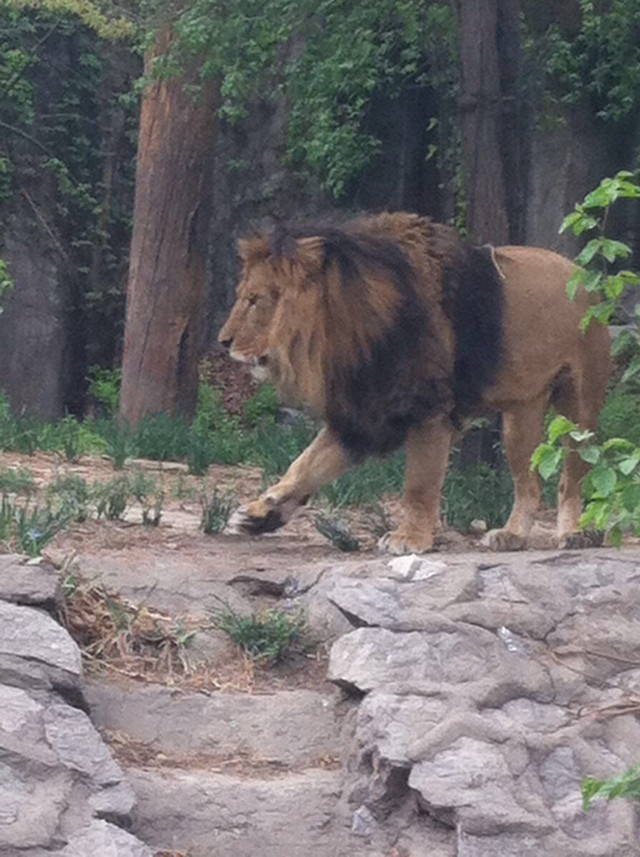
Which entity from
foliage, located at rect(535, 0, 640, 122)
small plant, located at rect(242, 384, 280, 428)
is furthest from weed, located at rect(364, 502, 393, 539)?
small plant, located at rect(242, 384, 280, 428)

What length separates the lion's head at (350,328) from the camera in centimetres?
555

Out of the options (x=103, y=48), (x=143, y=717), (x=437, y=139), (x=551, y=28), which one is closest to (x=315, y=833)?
(x=143, y=717)

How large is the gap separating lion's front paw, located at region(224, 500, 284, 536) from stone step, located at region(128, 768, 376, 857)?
1886 millimetres

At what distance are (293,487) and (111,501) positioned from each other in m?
0.73

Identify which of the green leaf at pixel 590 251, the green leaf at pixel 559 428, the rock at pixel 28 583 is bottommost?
the rock at pixel 28 583

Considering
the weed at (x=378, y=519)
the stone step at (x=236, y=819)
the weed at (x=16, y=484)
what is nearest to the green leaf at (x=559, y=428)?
the stone step at (x=236, y=819)

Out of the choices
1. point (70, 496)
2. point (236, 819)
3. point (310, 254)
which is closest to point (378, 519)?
point (70, 496)

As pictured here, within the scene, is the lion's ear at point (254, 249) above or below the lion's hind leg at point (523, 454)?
above

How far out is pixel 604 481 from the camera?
3172 millimetres

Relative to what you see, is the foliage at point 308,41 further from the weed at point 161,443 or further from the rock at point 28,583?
the rock at point 28,583

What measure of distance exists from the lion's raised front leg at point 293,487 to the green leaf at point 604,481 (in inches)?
107

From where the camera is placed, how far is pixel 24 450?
7.71 m

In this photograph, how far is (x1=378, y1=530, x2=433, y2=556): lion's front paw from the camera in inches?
219

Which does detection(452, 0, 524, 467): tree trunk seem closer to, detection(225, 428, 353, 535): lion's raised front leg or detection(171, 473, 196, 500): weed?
detection(171, 473, 196, 500): weed
